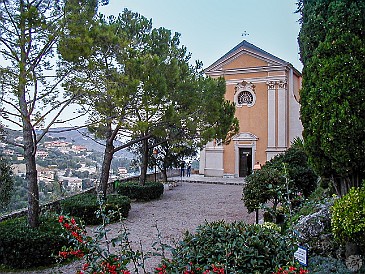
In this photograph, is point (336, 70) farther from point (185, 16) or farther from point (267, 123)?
point (267, 123)

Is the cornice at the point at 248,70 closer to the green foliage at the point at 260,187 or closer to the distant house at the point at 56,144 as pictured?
the green foliage at the point at 260,187

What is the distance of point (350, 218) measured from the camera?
12.5 feet

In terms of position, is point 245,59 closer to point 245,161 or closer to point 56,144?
point 245,161

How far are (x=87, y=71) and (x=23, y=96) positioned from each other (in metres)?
1.11

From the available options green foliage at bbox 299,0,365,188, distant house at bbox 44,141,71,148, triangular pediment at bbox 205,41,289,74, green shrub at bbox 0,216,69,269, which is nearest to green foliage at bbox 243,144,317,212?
green foliage at bbox 299,0,365,188

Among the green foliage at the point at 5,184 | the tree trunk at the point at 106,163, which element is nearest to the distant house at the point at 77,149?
the tree trunk at the point at 106,163

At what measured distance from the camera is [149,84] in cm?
732

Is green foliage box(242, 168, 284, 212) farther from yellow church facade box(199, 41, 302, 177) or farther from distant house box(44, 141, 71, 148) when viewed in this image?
yellow church facade box(199, 41, 302, 177)

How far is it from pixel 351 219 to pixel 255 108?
17.6m

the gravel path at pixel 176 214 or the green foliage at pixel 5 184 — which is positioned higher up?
the green foliage at pixel 5 184

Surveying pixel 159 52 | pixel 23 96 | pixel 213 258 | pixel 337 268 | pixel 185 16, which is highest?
pixel 185 16

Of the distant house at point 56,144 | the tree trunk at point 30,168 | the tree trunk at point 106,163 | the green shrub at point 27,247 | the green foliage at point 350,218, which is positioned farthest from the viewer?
the tree trunk at point 106,163

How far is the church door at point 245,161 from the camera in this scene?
21.3 meters

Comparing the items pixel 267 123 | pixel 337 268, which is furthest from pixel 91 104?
pixel 267 123
